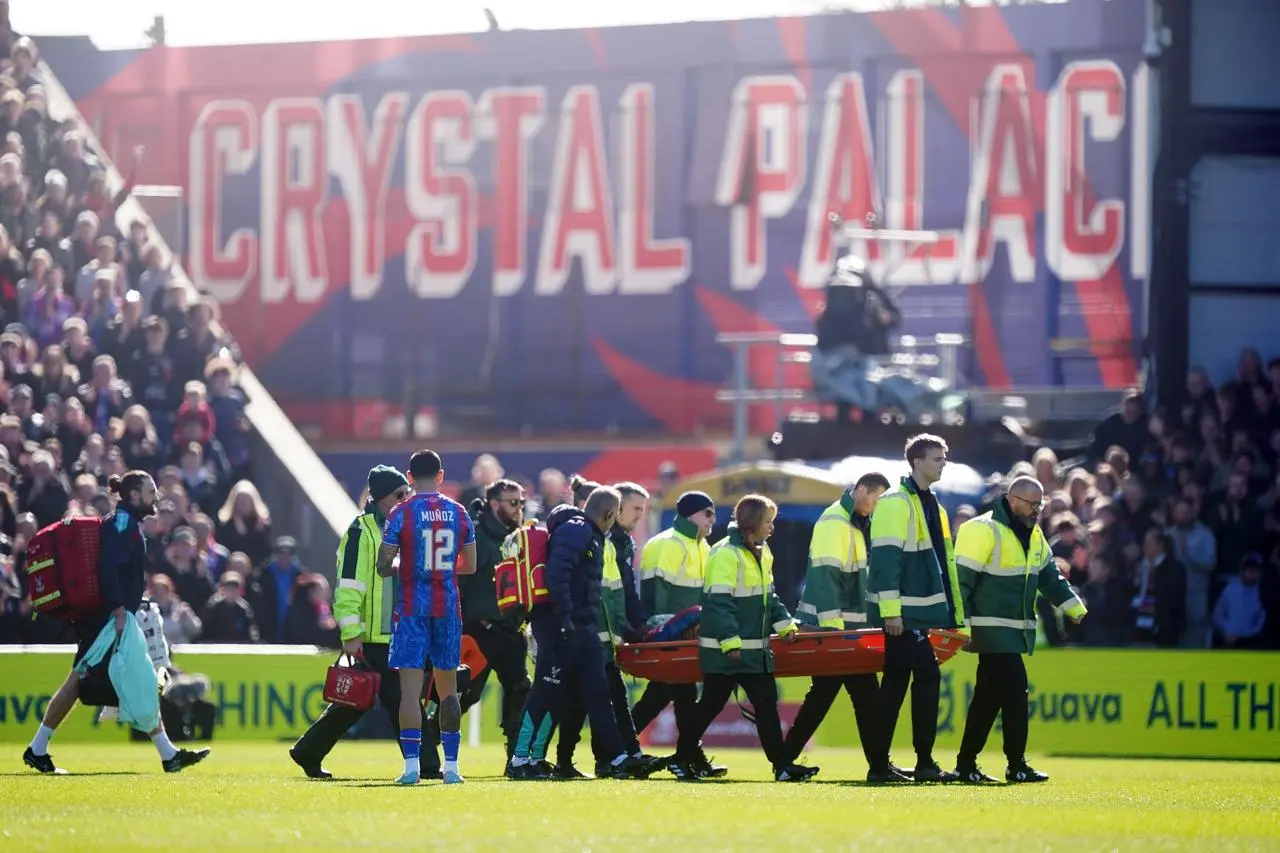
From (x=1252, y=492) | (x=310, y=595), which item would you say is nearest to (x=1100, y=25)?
(x=1252, y=492)

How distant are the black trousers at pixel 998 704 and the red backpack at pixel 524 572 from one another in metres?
2.74

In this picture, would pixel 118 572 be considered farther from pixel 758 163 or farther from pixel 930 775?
pixel 758 163

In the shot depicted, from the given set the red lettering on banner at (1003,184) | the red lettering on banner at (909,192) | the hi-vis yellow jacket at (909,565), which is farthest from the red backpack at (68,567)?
the red lettering on banner at (1003,184)

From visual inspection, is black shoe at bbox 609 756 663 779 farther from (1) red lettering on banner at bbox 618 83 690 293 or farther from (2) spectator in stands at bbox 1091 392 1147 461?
(1) red lettering on banner at bbox 618 83 690 293

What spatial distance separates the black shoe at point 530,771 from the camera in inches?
648

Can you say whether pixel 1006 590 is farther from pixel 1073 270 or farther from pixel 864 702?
pixel 1073 270

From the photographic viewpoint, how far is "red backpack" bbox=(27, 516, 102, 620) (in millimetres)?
16359

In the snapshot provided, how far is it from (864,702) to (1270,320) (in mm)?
15992

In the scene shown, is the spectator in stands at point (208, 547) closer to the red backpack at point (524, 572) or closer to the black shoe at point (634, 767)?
the red backpack at point (524, 572)

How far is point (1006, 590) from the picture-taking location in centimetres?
1602

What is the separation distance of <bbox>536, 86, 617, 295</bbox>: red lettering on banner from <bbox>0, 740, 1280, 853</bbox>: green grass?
2366 cm

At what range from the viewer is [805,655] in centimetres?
1638

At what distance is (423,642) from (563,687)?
5.05 feet

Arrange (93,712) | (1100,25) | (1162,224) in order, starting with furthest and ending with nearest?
(1100,25)
(1162,224)
(93,712)
